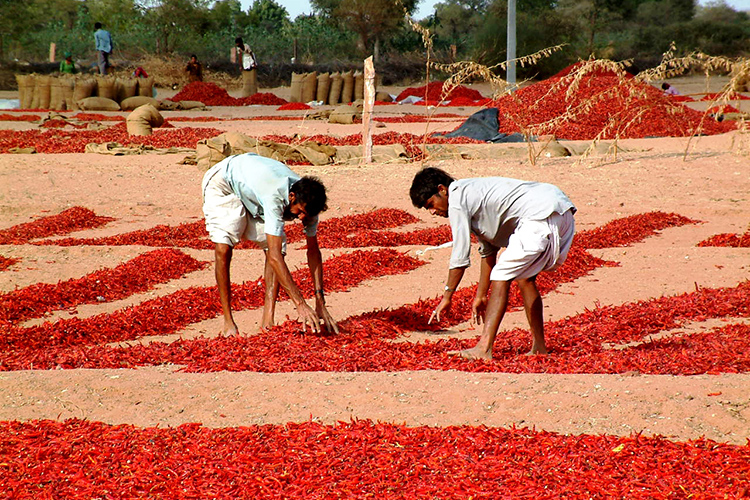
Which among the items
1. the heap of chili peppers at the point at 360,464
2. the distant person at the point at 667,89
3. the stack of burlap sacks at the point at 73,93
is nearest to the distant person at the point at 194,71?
the stack of burlap sacks at the point at 73,93

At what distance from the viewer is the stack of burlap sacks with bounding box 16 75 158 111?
78.2 feet

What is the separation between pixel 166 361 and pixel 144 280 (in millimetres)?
2540

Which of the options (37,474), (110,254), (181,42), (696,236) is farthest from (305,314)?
(181,42)

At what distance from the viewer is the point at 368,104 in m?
13.0

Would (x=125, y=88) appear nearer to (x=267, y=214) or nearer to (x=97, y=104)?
(x=97, y=104)

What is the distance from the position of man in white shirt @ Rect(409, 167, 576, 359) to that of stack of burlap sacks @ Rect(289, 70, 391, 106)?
890 inches

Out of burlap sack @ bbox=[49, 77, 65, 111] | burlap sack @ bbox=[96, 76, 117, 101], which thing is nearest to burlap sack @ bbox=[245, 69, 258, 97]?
burlap sack @ bbox=[96, 76, 117, 101]

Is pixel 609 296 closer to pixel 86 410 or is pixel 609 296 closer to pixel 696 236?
pixel 696 236

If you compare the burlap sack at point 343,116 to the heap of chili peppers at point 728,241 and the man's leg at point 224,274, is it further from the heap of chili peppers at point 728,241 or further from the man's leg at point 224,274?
the man's leg at point 224,274

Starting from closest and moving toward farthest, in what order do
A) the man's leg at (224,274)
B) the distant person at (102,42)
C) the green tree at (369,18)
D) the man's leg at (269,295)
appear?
the man's leg at (224,274), the man's leg at (269,295), the distant person at (102,42), the green tree at (369,18)

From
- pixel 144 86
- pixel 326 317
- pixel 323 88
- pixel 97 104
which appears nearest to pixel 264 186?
pixel 326 317

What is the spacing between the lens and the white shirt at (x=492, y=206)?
420cm

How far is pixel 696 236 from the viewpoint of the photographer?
902 centimetres

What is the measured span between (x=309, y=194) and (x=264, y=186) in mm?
337
